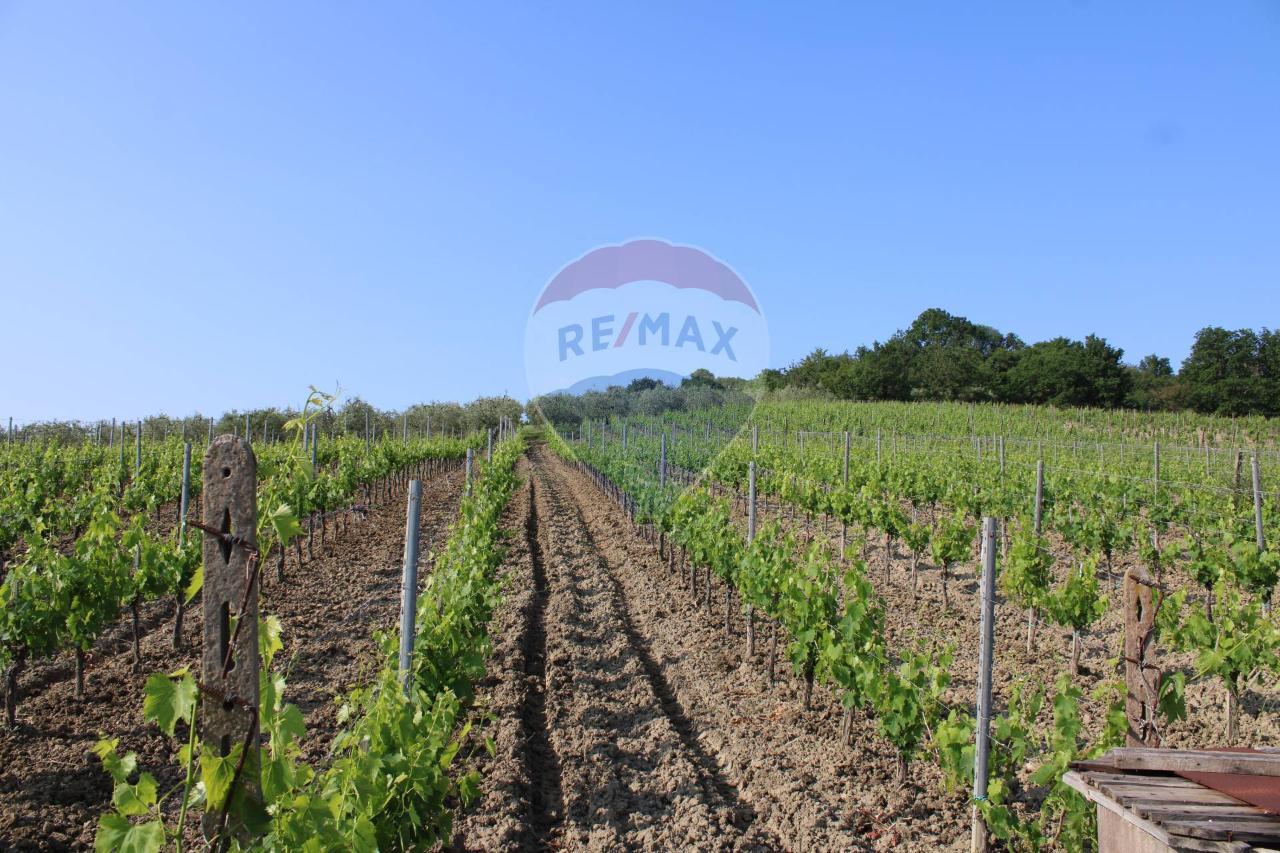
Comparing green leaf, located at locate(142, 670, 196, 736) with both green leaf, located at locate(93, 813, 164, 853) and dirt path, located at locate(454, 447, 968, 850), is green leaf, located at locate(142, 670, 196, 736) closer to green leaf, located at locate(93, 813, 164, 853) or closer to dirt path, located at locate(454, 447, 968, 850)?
green leaf, located at locate(93, 813, 164, 853)

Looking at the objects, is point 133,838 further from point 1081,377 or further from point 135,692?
point 1081,377

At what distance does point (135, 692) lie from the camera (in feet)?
18.2

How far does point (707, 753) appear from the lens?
16.1ft

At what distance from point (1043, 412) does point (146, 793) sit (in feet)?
145

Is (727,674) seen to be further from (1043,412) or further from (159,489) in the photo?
(1043,412)

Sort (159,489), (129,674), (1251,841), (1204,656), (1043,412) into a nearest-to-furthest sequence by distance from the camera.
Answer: (1251,841), (1204,656), (129,674), (159,489), (1043,412)

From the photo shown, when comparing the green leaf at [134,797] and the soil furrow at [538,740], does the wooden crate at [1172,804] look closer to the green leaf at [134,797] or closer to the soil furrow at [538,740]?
the green leaf at [134,797]

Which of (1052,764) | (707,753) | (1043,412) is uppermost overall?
(1043,412)

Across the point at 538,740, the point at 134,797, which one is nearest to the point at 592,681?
the point at 538,740

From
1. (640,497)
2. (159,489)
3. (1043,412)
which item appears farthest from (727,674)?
(1043,412)

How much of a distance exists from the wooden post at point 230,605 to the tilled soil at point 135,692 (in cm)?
67

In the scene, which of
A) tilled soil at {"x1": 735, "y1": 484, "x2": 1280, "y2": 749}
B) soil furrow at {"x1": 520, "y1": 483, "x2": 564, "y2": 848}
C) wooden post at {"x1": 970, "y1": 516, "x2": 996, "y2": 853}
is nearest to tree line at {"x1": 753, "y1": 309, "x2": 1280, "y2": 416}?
tilled soil at {"x1": 735, "y1": 484, "x2": 1280, "y2": 749}

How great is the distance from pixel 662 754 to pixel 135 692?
145 inches

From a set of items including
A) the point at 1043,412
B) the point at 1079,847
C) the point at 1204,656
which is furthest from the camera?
the point at 1043,412
